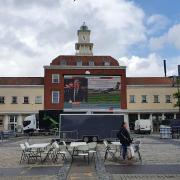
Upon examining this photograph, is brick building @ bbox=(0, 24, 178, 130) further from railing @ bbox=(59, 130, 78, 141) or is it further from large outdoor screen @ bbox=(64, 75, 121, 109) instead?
railing @ bbox=(59, 130, 78, 141)

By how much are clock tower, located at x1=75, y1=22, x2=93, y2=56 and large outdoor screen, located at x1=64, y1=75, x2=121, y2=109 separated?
2412cm

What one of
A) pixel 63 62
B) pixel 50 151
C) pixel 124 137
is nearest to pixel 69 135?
pixel 50 151

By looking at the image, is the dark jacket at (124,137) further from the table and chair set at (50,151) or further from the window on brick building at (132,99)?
the window on brick building at (132,99)

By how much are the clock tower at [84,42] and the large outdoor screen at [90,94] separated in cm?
2412

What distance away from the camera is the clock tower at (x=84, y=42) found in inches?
3932

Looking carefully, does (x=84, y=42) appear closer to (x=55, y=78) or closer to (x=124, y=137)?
(x=55, y=78)

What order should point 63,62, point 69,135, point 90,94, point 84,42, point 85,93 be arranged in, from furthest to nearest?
point 84,42
point 63,62
point 90,94
point 85,93
point 69,135

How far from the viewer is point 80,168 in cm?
1734

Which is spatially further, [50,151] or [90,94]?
[90,94]

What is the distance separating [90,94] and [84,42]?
94.4 feet

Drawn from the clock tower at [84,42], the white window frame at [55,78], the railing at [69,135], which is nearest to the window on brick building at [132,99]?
the white window frame at [55,78]

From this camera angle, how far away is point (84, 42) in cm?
10044

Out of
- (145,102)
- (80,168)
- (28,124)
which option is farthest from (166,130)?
(145,102)

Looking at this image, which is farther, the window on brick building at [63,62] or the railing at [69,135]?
the window on brick building at [63,62]
